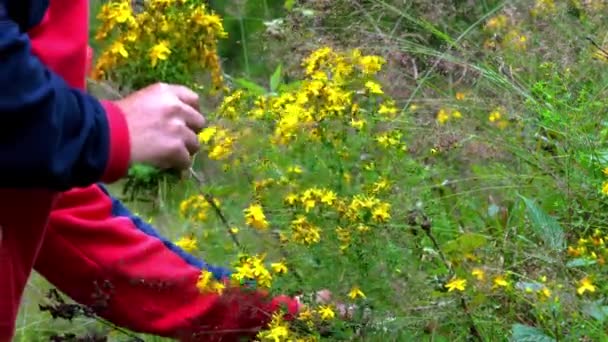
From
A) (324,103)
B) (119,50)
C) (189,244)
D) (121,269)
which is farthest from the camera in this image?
(121,269)

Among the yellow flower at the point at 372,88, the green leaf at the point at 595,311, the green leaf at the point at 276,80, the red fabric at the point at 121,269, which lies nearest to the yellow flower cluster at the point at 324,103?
the yellow flower at the point at 372,88

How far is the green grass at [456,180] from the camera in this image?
1.84m

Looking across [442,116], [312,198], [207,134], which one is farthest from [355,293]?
[442,116]

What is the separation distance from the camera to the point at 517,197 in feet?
7.93

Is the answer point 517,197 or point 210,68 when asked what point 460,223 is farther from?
point 210,68

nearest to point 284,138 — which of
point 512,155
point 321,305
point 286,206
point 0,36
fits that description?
point 286,206

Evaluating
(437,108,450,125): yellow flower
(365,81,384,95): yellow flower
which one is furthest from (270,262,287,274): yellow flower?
(437,108,450,125): yellow flower

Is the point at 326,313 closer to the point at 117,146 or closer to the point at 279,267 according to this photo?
the point at 279,267

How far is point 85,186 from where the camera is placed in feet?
5.10

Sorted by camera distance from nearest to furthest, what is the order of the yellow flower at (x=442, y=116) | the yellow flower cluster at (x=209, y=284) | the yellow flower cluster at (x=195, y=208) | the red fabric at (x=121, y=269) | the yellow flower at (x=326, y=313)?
the yellow flower at (x=326, y=313) → the yellow flower cluster at (x=209, y=284) → the yellow flower cluster at (x=195, y=208) → the red fabric at (x=121, y=269) → the yellow flower at (x=442, y=116)

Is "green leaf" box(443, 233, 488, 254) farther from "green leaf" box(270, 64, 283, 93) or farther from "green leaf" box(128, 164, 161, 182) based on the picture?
"green leaf" box(270, 64, 283, 93)

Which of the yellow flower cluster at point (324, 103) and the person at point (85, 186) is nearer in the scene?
the person at point (85, 186)

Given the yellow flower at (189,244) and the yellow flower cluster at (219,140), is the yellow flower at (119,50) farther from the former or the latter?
the yellow flower at (189,244)

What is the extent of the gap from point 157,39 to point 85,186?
0.85 ft
